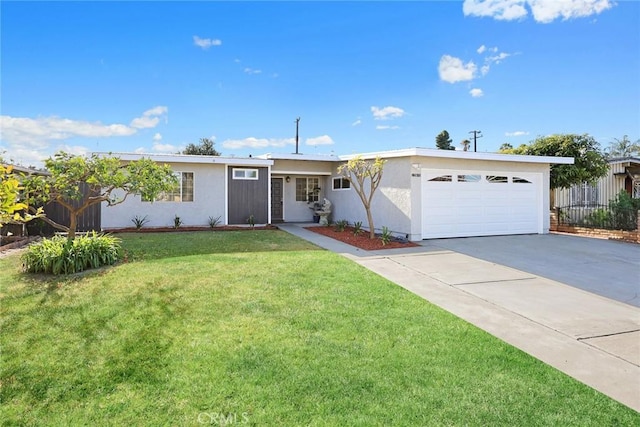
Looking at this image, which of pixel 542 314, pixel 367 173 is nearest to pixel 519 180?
pixel 367 173

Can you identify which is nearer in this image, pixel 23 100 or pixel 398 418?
pixel 398 418

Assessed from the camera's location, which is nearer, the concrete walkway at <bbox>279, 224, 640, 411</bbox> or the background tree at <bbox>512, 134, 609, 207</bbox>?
the concrete walkway at <bbox>279, 224, 640, 411</bbox>

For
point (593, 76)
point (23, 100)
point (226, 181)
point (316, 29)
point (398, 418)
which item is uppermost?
point (316, 29)

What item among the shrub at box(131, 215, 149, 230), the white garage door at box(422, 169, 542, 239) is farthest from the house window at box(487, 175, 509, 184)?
the shrub at box(131, 215, 149, 230)

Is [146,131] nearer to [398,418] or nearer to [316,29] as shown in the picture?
[316,29]

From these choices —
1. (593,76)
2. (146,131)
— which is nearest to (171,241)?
(593,76)

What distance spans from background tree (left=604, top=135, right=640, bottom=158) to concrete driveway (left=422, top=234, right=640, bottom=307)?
3401cm

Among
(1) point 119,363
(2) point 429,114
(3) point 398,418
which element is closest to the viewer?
(3) point 398,418

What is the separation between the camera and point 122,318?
466 cm

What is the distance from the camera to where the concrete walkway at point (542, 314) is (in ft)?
11.6

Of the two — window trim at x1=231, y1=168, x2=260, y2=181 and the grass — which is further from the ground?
window trim at x1=231, y1=168, x2=260, y2=181

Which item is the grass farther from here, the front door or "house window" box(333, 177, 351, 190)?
the front door

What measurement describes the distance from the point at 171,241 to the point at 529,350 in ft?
31.5

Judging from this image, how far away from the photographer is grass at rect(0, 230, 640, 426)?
2.82 meters
